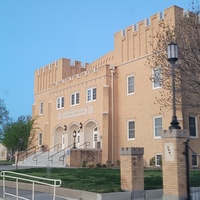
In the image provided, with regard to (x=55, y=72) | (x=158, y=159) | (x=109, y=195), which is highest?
(x=55, y=72)

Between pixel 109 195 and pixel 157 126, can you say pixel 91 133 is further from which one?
pixel 109 195

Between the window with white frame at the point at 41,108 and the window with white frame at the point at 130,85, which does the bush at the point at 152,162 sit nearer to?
the window with white frame at the point at 130,85

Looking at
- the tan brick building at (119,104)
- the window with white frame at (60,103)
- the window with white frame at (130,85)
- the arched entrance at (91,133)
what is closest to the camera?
the tan brick building at (119,104)

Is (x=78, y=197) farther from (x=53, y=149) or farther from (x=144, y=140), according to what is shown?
(x=53, y=149)

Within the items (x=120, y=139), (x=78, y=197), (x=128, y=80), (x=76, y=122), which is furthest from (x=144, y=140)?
(x=78, y=197)

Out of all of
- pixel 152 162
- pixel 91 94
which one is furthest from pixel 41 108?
pixel 152 162

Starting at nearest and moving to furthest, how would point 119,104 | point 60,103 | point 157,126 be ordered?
point 157,126 < point 119,104 < point 60,103

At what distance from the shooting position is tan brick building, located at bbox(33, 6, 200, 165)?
95.0 ft

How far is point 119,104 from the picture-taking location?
108ft

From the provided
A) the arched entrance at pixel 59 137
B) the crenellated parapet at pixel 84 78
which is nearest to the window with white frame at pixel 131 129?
the crenellated parapet at pixel 84 78

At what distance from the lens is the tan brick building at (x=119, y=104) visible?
95.0 feet

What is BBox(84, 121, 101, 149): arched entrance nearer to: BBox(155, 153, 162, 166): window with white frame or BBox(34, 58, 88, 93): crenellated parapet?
BBox(155, 153, 162, 166): window with white frame

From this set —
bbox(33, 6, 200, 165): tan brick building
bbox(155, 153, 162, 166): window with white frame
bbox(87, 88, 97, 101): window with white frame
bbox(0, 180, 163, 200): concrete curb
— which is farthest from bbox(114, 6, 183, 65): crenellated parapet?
bbox(0, 180, 163, 200): concrete curb

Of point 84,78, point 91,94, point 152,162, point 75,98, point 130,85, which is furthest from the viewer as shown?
point 75,98
